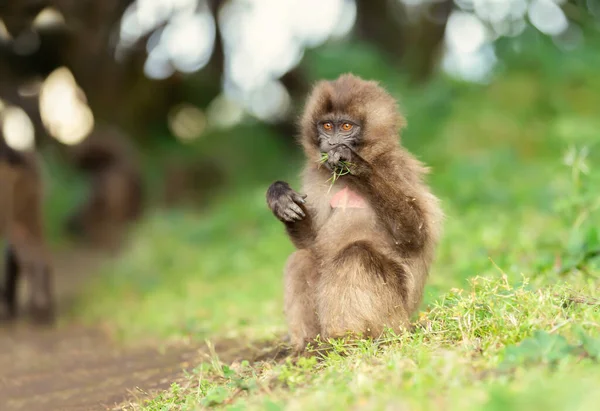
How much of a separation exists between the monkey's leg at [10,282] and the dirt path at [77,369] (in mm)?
Answer: 576

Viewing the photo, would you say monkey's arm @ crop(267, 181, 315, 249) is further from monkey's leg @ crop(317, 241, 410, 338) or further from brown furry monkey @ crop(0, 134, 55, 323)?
brown furry monkey @ crop(0, 134, 55, 323)

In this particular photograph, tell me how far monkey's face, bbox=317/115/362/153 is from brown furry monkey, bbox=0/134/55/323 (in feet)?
19.7

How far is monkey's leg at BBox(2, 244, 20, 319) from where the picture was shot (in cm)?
898

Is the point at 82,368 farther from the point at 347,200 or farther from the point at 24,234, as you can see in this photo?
the point at 24,234

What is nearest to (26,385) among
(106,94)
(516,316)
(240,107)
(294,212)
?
(294,212)

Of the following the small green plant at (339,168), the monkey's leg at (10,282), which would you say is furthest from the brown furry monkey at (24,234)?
the small green plant at (339,168)

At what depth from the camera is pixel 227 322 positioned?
6418 millimetres

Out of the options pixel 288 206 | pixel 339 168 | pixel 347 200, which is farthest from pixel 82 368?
pixel 339 168

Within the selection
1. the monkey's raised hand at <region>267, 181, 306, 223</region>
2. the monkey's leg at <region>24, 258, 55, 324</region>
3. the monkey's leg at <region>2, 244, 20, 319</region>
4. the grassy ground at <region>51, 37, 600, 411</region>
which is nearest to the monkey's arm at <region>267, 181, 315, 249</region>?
the monkey's raised hand at <region>267, 181, 306, 223</region>

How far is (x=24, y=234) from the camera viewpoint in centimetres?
902

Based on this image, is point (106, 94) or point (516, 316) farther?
point (106, 94)

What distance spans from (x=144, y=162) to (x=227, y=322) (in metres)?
11.1

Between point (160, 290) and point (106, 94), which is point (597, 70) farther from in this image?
point (106, 94)

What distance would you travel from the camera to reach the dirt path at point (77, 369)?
4375 millimetres
